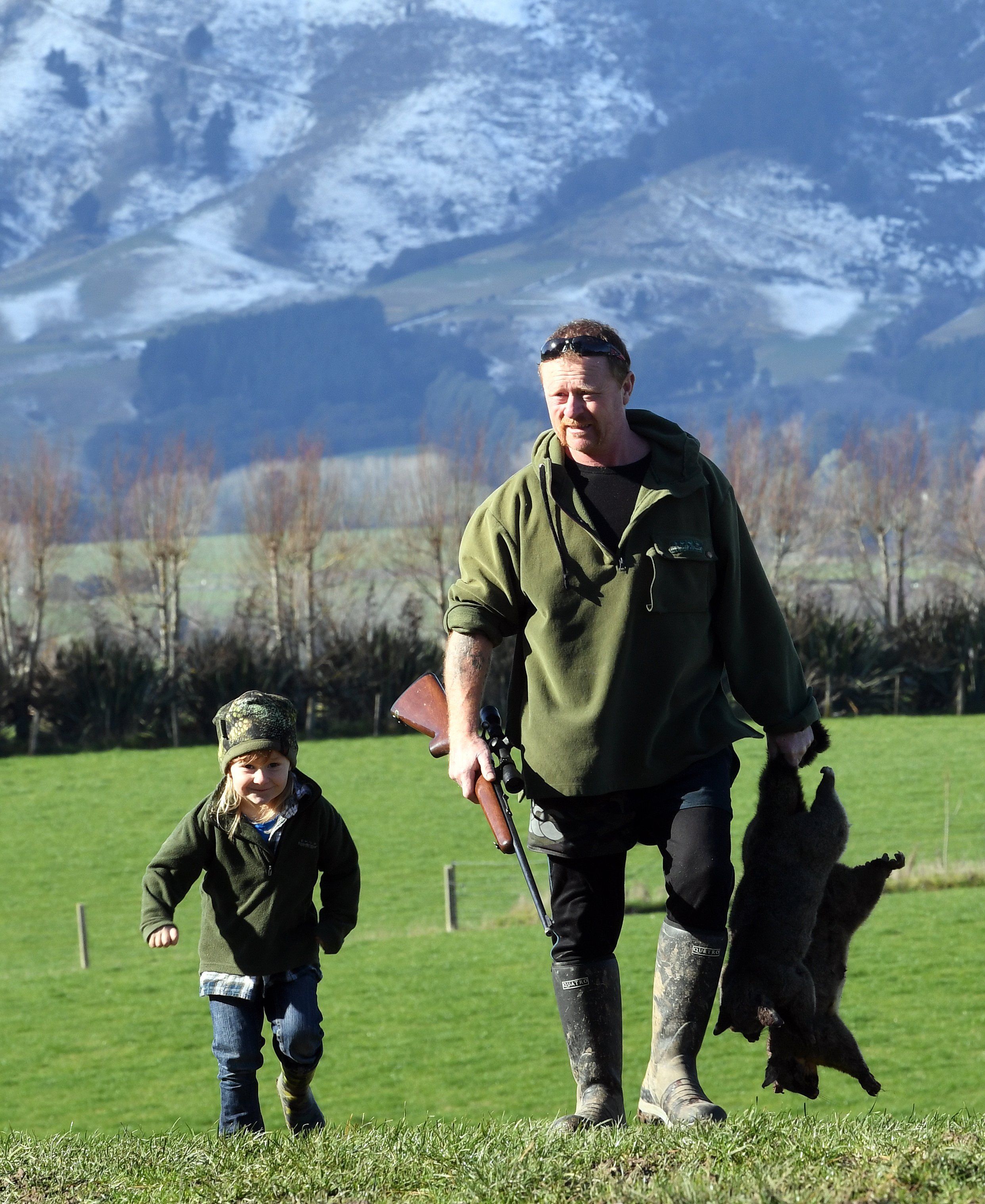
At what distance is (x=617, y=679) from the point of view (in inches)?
170

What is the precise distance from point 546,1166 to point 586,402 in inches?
79.0

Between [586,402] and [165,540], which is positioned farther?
[165,540]

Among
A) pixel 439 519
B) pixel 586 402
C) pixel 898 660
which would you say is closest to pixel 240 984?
pixel 586 402

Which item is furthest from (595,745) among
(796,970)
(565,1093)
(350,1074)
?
(350,1074)

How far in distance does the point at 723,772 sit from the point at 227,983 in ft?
5.39

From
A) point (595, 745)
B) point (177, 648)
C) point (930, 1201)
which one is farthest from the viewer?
point (177, 648)

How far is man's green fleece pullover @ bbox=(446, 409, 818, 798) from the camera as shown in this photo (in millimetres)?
4340

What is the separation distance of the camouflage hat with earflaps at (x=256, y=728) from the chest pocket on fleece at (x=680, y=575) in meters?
1.15

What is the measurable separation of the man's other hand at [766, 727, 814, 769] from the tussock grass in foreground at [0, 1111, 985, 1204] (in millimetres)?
987

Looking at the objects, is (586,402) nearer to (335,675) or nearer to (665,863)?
(665,863)

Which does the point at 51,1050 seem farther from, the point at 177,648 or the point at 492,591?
the point at 492,591

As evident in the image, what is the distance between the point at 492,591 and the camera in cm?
457

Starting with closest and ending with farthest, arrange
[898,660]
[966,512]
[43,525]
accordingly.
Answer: [898,660]
[43,525]
[966,512]

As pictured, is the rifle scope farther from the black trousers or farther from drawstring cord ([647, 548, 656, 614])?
drawstring cord ([647, 548, 656, 614])
